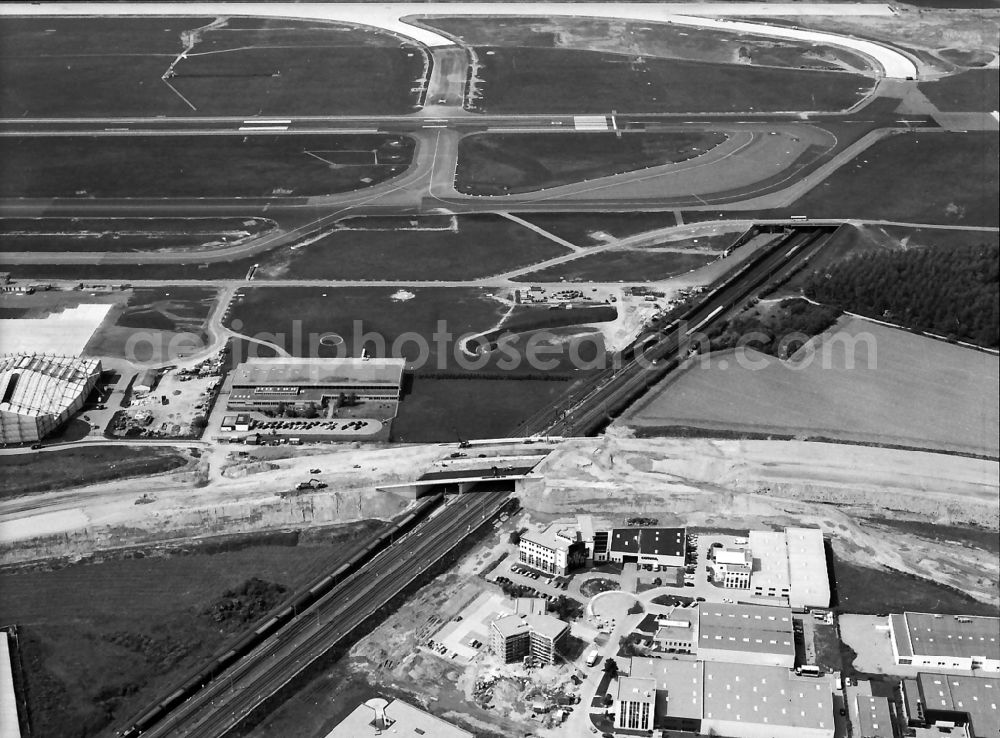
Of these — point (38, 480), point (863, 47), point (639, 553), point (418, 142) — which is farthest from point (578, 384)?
point (863, 47)

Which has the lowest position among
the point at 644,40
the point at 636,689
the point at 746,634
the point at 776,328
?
the point at 636,689

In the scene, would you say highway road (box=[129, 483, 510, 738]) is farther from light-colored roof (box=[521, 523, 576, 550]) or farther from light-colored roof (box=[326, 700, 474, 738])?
light-colored roof (box=[326, 700, 474, 738])

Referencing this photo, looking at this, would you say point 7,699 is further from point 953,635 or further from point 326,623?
point 953,635

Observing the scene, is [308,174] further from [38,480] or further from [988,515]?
[988,515]

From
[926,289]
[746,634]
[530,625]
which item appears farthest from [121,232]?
[746,634]

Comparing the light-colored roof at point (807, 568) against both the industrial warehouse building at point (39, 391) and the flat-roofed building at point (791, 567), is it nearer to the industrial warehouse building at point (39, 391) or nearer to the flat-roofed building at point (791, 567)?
the flat-roofed building at point (791, 567)

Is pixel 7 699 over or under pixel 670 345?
under

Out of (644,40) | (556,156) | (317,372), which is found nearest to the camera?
(317,372)

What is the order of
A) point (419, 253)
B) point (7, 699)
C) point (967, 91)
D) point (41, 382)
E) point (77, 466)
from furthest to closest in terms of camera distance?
point (967, 91), point (419, 253), point (41, 382), point (77, 466), point (7, 699)
